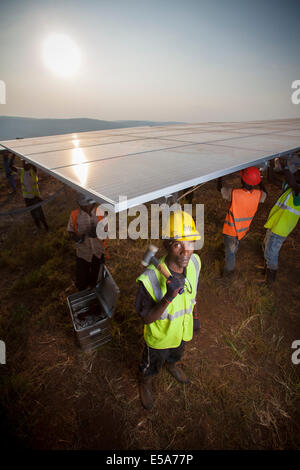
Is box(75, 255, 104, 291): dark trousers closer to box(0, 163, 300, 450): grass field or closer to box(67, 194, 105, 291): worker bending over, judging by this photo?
box(67, 194, 105, 291): worker bending over

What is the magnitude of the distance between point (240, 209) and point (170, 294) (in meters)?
2.35

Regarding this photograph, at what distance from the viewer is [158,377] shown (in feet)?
8.43

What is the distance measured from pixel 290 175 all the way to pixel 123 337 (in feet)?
12.1

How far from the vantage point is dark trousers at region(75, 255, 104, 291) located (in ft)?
11.1

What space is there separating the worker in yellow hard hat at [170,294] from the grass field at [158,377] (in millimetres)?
615

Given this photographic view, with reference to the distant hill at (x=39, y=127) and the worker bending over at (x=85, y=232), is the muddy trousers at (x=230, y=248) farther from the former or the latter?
the distant hill at (x=39, y=127)

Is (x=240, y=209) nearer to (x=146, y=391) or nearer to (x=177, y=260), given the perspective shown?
(x=177, y=260)

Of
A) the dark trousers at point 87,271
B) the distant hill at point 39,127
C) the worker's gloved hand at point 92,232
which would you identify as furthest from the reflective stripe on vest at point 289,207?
the distant hill at point 39,127

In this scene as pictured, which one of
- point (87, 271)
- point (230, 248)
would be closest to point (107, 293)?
point (87, 271)

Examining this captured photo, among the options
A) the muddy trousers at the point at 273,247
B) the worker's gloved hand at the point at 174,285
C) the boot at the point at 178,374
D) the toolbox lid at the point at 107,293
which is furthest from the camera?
the muddy trousers at the point at 273,247

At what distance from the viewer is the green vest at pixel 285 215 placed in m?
3.10

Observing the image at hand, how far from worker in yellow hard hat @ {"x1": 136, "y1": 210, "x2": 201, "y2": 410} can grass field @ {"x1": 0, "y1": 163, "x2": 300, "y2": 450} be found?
2.02 feet

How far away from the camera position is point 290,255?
15.5 ft
